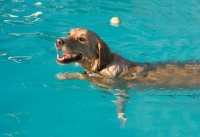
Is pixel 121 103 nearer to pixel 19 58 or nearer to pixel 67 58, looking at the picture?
pixel 67 58

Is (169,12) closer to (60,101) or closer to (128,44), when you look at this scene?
(128,44)

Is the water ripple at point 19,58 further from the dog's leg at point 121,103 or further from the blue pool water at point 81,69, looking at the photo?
the dog's leg at point 121,103

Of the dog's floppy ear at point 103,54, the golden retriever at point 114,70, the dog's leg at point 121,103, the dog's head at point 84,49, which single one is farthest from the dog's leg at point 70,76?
the dog's leg at point 121,103

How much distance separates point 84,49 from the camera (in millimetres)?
5766

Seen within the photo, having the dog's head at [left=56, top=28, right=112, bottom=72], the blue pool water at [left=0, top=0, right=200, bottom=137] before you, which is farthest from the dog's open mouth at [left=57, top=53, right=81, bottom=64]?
the blue pool water at [left=0, top=0, right=200, bottom=137]

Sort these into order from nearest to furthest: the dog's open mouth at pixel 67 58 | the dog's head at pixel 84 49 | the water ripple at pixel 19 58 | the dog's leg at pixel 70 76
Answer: the dog's head at pixel 84 49, the dog's open mouth at pixel 67 58, the dog's leg at pixel 70 76, the water ripple at pixel 19 58

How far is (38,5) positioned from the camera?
11.2 m

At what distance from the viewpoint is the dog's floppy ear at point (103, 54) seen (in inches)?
228

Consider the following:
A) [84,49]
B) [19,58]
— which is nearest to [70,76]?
[84,49]

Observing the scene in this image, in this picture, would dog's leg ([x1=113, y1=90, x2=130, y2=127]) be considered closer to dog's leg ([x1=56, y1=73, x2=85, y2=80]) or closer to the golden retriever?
the golden retriever

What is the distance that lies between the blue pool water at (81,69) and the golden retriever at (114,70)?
172 mm

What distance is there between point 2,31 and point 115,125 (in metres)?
4.67

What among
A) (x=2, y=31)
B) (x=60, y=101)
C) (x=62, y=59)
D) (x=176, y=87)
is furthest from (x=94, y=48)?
(x=2, y=31)

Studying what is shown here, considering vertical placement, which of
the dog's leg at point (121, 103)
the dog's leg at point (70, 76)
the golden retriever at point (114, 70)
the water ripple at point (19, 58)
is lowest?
the dog's leg at point (121, 103)
